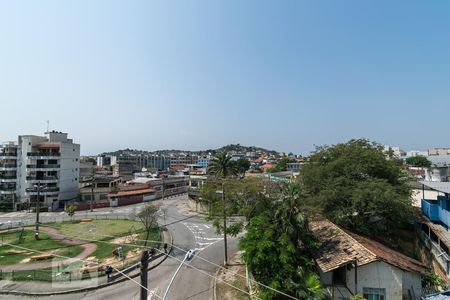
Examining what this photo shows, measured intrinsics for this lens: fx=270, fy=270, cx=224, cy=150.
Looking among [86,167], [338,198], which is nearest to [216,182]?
[338,198]

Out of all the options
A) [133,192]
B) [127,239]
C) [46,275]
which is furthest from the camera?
[133,192]

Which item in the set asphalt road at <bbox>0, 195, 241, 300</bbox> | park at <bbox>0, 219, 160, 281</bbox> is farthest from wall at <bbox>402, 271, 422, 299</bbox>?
park at <bbox>0, 219, 160, 281</bbox>

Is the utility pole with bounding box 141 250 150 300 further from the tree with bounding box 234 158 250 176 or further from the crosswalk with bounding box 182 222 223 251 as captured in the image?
the tree with bounding box 234 158 250 176

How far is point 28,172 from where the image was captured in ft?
212

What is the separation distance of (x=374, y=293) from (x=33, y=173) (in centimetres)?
7315

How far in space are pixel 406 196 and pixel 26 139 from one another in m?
78.6

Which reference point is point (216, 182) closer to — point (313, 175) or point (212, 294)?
point (313, 175)

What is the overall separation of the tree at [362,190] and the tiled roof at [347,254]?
359 centimetres

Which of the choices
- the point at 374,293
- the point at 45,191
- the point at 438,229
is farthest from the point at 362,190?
the point at 45,191

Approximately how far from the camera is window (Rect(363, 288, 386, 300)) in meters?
17.9

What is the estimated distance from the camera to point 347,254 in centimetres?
1906

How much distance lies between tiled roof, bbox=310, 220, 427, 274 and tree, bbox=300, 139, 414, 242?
359 centimetres

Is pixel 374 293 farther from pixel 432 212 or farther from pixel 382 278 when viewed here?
pixel 432 212

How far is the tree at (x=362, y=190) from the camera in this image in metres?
24.0
